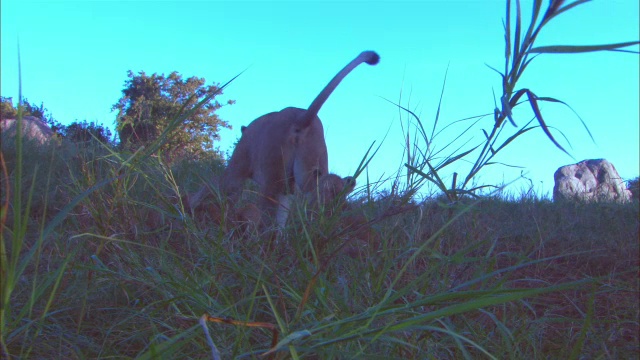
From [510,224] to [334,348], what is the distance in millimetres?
2726

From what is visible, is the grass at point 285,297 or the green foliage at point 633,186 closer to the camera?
the grass at point 285,297

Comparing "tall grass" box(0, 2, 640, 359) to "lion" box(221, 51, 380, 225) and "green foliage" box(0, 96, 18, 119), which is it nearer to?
"green foliage" box(0, 96, 18, 119)

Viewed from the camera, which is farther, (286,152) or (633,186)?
Answer: (633,186)

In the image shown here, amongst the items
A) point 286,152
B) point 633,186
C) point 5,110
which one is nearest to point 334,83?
point 286,152

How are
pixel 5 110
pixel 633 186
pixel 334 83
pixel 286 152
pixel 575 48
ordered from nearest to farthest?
1. pixel 575 48
2. pixel 334 83
3. pixel 286 152
4. pixel 633 186
5. pixel 5 110

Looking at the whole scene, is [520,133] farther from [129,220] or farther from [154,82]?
[154,82]

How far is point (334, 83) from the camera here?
12.4 feet

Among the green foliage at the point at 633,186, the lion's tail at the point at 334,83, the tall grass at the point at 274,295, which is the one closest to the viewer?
the tall grass at the point at 274,295

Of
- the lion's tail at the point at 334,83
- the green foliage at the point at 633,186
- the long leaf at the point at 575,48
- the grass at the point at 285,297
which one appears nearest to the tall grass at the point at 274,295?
the grass at the point at 285,297

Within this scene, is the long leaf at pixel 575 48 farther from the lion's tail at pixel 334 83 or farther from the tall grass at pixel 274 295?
the lion's tail at pixel 334 83

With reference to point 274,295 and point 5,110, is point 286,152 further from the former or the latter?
point 5,110

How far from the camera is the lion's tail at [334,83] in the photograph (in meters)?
3.30

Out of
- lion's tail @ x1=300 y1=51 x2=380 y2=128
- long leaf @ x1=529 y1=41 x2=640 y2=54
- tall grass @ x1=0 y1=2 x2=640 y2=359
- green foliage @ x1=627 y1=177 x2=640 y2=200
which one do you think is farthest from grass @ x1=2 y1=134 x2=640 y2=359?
green foliage @ x1=627 y1=177 x2=640 y2=200

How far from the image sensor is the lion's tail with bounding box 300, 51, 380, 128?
10.8 ft
